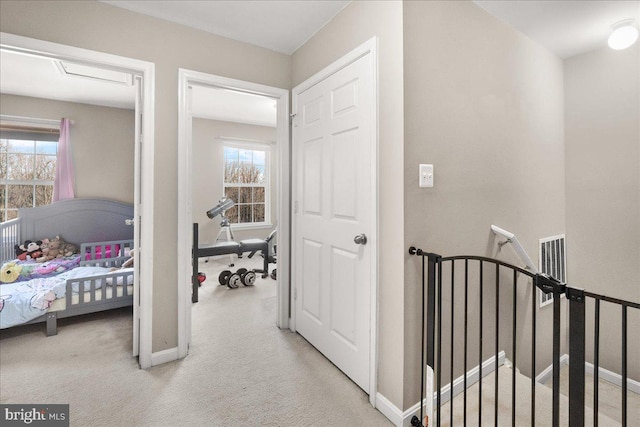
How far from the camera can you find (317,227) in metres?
2.27

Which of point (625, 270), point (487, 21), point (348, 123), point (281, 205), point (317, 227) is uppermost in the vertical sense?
point (487, 21)

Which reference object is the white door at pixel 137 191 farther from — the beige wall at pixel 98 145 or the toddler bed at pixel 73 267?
the beige wall at pixel 98 145

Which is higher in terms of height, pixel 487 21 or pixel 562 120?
pixel 487 21

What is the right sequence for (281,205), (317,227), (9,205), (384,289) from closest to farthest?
(384,289) → (317,227) → (281,205) → (9,205)

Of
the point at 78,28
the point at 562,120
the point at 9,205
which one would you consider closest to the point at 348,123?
the point at 78,28

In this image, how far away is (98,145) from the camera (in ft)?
13.9

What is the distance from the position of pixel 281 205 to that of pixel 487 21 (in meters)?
1.94

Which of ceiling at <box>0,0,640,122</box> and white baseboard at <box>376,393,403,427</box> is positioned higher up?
ceiling at <box>0,0,640,122</box>

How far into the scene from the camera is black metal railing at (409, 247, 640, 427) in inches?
40.3

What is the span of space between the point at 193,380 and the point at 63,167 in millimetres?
3633

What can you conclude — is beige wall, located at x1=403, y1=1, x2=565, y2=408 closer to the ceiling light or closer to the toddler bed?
the ceiling light

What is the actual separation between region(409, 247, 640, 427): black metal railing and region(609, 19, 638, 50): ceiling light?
5.74 ft

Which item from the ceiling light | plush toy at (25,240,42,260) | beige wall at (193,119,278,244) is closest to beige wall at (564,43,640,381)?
the ceiling light

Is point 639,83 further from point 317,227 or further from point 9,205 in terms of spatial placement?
point 9,205
